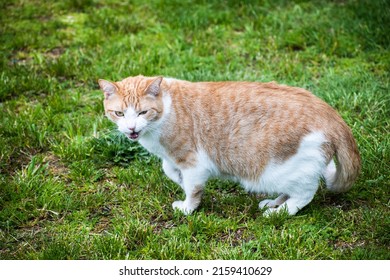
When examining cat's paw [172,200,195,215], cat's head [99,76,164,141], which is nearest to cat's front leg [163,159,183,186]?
cat's paw [172,200,195,215]

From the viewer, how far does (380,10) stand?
7105 mm

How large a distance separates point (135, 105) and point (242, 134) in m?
0.84

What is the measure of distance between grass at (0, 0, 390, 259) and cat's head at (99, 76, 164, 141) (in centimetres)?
74

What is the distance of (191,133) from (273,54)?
2.72 metres

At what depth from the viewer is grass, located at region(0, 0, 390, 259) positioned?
4270mm

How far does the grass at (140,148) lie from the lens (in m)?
4.27

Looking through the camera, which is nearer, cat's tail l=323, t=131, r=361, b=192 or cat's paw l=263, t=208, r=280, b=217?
cat's tail l=323, t=131, r=361, b=192

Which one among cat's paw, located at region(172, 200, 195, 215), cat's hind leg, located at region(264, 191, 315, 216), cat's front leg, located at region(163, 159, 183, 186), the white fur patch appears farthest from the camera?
cat's front leg, located at region(163, 159, 183, 186)

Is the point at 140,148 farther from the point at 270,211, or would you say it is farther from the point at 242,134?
the point at 270,211

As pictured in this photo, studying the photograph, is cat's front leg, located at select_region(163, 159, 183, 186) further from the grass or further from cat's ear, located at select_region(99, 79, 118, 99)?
cat's ear, located at select_region(99, 79, 118, 99)

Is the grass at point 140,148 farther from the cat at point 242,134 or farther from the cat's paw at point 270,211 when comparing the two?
the cat at point 242,134

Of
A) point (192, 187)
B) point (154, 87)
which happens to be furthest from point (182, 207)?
point (154, 87)

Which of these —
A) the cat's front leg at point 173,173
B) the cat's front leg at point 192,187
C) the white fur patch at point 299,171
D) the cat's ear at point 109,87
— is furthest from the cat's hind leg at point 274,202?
the cat's ear at point 109,87
